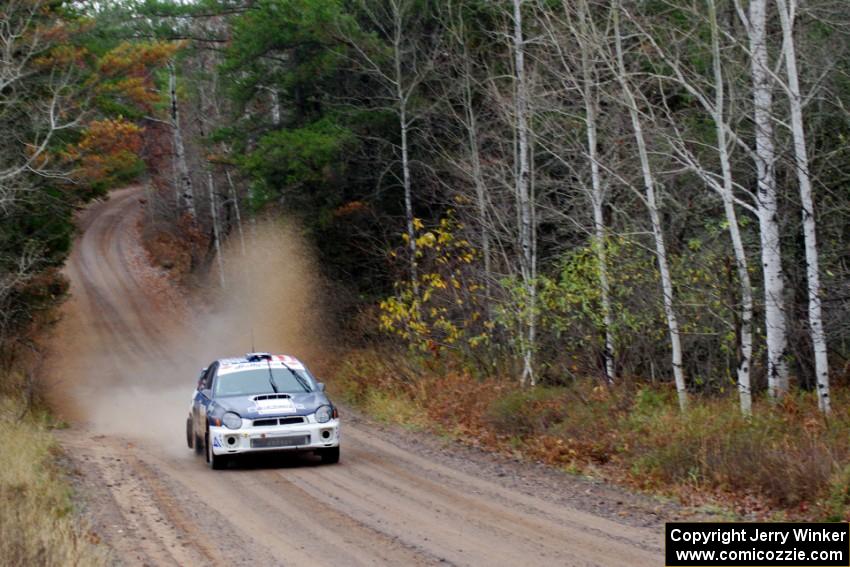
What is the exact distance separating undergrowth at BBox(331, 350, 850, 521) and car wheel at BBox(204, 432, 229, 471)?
4.49m

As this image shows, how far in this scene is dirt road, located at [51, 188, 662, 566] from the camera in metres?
10.3

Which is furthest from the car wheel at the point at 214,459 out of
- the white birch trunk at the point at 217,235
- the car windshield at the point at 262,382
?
the white birch trunk at the point at 217,235

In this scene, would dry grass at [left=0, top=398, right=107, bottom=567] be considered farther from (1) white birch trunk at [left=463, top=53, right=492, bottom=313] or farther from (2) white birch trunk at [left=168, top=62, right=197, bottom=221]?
(2) white birch trunk at [left=168, top=62, right=197, bottom=221]

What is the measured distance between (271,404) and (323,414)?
31.9 inches

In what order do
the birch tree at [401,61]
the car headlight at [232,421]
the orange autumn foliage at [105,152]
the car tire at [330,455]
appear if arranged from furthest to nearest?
the birch tree at [401,61]
the orange autumn foliage at [105,152]
the car tire at [330,455]
the car headlight at [232,421]

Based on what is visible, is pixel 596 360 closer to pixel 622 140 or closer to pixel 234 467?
pixel 622 140

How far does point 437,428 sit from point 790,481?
9186mm

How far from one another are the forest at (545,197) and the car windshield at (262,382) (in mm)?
3329

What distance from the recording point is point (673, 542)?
9.73m

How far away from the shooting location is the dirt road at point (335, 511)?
1026 centimetres

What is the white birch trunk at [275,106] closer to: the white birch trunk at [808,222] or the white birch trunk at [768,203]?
the white birch trunk at [768,203]

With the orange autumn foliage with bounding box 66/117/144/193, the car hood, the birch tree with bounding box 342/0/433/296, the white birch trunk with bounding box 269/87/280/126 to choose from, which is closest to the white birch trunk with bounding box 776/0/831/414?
the car hood

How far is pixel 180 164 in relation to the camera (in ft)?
167

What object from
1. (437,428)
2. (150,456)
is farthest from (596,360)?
(150,456)
